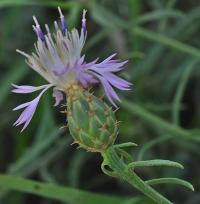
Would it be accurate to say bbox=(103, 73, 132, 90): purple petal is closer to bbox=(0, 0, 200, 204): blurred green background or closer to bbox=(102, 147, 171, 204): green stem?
bbox=(102, 147, 171, 204): green stem

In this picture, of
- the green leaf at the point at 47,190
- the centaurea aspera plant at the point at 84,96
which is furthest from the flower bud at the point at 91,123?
the green leaf at the point at 47,190

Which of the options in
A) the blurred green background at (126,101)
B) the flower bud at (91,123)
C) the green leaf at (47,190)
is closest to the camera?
the flower bud at (91,123)

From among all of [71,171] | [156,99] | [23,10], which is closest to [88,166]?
[71,171]

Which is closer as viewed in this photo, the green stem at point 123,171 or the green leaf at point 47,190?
the green stem at point 123,171

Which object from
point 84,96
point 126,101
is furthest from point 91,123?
point 126,101

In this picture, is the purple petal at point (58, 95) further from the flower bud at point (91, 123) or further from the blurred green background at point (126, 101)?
the blurred green background at point (126, 101)

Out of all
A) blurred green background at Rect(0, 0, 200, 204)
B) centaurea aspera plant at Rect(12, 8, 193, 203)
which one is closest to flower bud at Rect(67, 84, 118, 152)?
centaurea aspera plant at Rect(12, 8, 193, 203)
